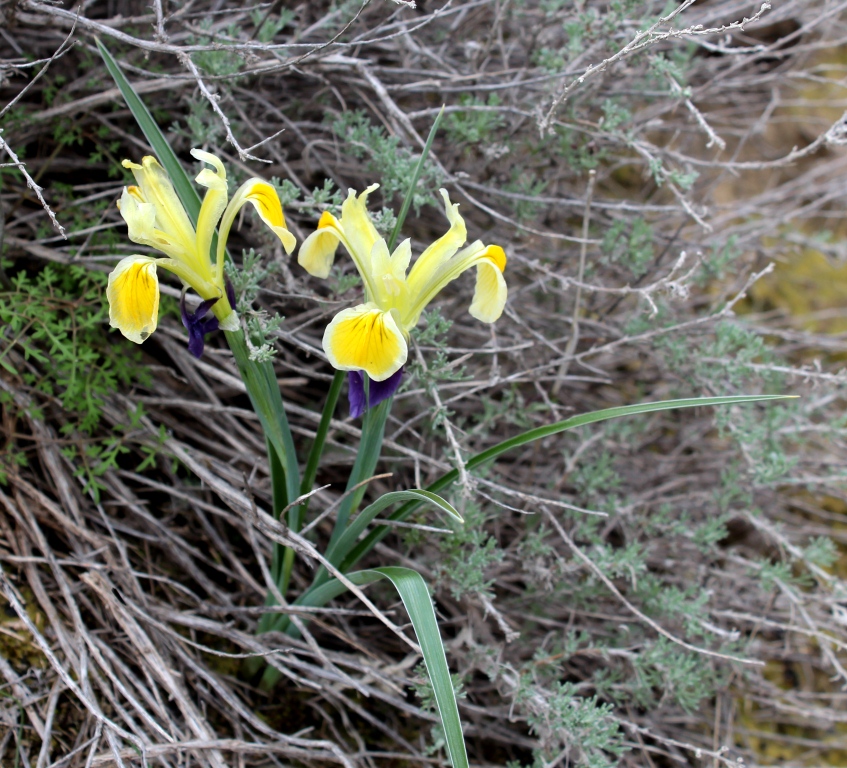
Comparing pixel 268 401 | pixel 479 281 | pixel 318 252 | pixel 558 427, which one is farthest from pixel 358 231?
pixel 558 427

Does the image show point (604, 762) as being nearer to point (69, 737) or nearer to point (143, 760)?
point (143, 760)

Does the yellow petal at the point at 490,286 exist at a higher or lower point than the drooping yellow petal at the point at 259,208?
lower

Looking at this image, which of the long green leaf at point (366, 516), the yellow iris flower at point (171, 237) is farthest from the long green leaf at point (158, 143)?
the long green leaf at point (366, 516)

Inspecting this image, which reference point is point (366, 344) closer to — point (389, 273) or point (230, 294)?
point (389, 273)

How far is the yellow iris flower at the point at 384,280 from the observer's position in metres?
1.13

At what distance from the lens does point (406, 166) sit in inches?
62.8

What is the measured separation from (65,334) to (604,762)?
1335 mm

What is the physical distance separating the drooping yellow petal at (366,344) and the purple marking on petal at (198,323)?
0.24 meters

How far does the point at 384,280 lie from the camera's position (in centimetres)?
120

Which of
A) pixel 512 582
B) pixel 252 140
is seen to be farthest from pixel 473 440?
pixel 252 140

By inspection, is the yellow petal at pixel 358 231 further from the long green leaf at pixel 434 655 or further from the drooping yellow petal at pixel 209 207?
the long green leaf at pixel 434 655

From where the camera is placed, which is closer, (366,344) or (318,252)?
(366,344)

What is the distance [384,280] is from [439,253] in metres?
0.11

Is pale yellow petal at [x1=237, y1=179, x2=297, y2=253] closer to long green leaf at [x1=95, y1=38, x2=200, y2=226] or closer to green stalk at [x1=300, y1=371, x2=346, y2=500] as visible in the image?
long green leaf at [x1=95, y1=38, x2=200, y2=226]
